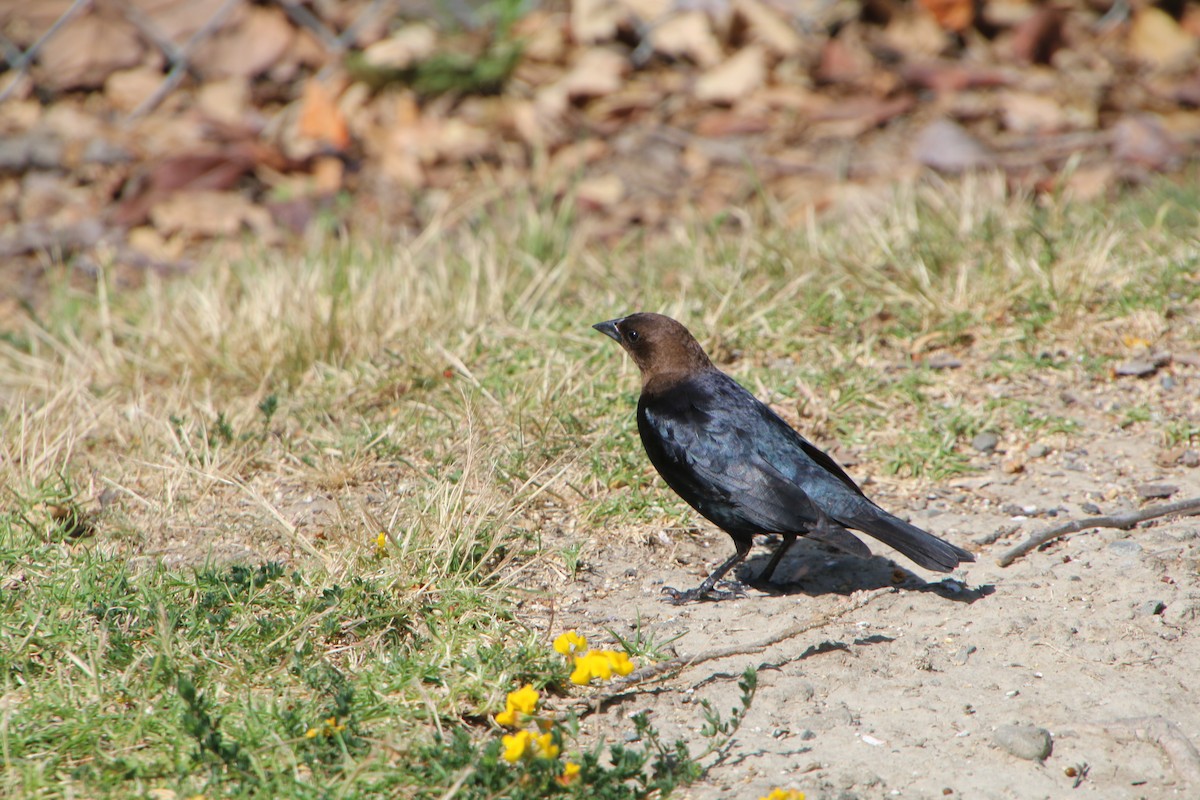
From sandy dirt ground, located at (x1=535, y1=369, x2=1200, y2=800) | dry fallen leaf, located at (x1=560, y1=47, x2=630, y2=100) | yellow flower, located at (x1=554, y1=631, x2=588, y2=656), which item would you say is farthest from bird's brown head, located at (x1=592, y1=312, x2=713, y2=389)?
dry fallen leaf, located at (x1=560, y1=47, x2=630, y2=100)

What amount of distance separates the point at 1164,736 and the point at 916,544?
2.85ft

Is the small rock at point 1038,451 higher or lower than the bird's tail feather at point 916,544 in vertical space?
lower

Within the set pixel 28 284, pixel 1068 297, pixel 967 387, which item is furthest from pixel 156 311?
pixel 1068 297

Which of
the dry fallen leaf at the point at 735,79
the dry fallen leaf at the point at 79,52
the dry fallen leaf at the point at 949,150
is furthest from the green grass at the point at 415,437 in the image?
the dry fallen leaf at the point at 79,52

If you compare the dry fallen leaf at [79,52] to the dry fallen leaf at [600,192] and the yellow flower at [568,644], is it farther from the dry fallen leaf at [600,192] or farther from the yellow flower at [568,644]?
the yellow flower at [568,644]

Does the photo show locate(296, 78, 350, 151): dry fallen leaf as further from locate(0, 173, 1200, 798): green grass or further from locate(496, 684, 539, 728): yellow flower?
locate(496, 684, 539, 728): yellow flower

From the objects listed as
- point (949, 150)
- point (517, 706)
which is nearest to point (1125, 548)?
point (517, 706)

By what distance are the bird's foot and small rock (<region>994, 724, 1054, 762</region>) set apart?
1.06m

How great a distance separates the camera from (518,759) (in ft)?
8.68

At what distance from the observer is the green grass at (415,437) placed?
285 cm

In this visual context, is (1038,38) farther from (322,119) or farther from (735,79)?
(322,119)

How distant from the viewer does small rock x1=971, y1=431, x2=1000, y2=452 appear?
15.0ft

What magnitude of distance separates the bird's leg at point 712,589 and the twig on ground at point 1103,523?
2.63 ft

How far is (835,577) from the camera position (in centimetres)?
404
